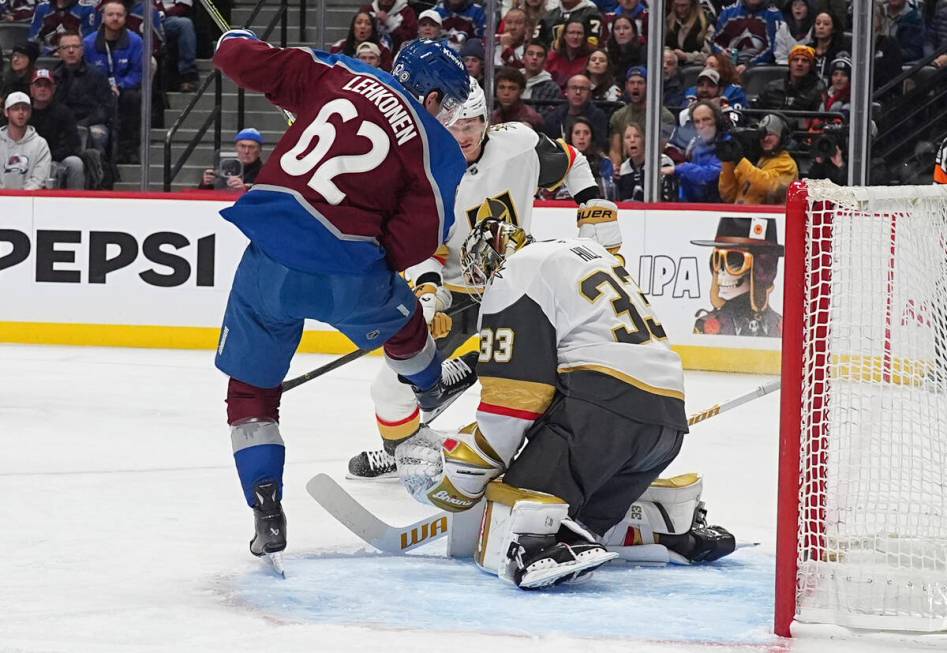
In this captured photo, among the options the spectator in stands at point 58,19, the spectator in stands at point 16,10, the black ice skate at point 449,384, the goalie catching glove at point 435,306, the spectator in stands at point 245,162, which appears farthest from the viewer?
the spectator in stands at point 16,10

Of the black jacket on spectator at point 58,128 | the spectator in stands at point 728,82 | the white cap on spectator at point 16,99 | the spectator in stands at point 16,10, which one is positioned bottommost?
the black jacket on spectator at point 58,128

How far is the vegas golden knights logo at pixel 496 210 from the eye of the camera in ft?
13.2

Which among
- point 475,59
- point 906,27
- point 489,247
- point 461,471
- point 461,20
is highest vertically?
point 461,20

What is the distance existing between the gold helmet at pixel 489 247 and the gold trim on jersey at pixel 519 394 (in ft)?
0.81

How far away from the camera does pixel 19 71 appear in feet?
25.9

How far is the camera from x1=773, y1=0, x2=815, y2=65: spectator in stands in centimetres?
718

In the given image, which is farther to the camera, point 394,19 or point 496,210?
point 394,19

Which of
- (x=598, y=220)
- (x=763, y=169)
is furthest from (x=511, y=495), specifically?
(x=763, y=169)

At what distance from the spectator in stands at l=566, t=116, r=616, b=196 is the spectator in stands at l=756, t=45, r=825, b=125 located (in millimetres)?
795

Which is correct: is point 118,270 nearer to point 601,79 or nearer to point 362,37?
point 362,37

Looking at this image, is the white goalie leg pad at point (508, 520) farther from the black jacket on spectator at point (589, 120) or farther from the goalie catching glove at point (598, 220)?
the black jacket on spectator at point (589, 120)

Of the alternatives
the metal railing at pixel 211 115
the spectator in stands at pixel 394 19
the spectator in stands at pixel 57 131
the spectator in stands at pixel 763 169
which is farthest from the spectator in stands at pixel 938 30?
the spectator in stands at pixel 57 131

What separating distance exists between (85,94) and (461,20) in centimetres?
200

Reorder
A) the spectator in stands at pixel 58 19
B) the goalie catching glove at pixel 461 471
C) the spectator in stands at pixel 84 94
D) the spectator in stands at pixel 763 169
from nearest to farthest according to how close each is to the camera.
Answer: the goalie catching glove at pixel 461 471, the spectator in stands at pixel 763 169, the spectator in stands at pixel 84 94, the spectator in stands at pixel 58 19
